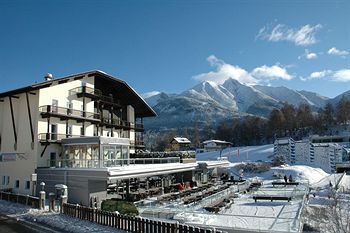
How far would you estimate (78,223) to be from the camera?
17.6m

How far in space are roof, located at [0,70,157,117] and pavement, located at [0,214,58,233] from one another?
41.6 ft

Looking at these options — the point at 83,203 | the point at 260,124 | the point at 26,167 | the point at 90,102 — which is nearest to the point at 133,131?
the point at 90,102

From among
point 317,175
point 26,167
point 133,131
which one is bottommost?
point 317,175

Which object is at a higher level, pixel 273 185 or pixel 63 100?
pixel 63 100

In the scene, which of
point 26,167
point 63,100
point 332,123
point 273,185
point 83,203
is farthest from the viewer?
point 332,123

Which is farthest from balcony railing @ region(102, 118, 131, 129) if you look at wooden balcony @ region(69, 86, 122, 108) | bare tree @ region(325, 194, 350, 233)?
bare tree @ region(325, 194, 350, 233)

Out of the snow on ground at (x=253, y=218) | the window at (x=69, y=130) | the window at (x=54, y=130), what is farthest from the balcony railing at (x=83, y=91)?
the snow on ground at (x=253, y=218)

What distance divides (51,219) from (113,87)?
79.7 feet

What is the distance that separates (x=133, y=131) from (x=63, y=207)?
2657 centimetres

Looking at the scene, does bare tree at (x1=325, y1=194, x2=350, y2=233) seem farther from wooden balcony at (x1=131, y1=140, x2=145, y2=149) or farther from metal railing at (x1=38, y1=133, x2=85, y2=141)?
wooden balcony at (x1=131, y1=140, x2=145, y2=149)

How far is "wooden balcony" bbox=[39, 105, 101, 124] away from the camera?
29.5 m

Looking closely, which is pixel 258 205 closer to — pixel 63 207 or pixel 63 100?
pixel 63 207

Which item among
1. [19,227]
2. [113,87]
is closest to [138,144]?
[113,87]

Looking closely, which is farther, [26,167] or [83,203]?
[26,167]
